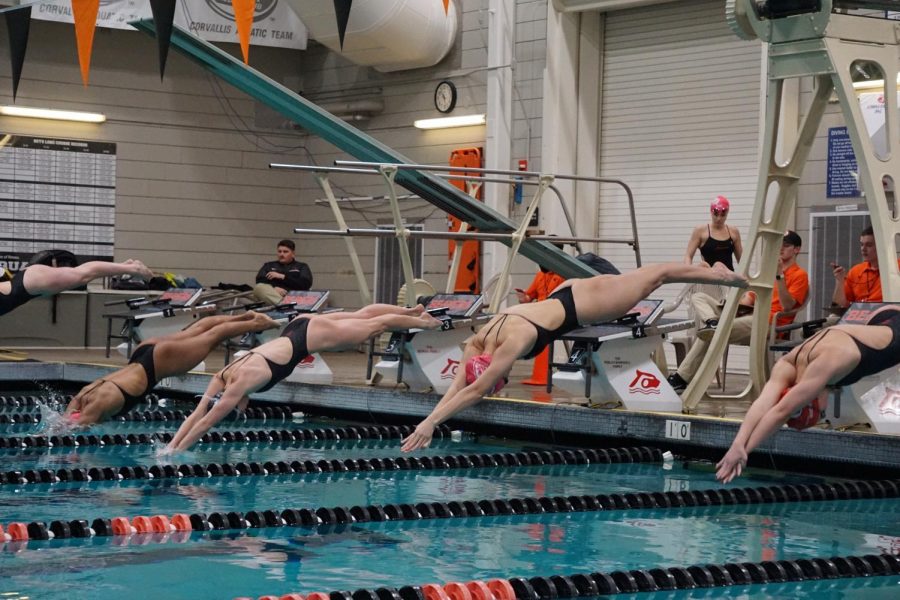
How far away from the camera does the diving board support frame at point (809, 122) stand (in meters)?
7.29

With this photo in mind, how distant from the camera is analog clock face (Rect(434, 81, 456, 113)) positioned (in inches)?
557

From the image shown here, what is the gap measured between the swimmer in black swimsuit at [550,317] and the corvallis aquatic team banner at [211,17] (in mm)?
7255

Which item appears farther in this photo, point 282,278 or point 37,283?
point 282,278

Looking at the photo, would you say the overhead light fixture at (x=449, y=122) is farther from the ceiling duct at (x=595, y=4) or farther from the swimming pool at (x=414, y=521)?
the swimming pool at (x=414, y=521)

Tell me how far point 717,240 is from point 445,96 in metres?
5.34

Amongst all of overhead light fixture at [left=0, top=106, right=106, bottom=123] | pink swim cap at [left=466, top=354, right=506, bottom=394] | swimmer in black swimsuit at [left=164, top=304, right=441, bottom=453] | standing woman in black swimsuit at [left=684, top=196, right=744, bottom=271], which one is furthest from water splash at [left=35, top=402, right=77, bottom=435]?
overhead light fixture at [left=0, top=106, right=106, bottom=123]

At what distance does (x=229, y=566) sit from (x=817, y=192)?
7699 mm

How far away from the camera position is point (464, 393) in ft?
22.4

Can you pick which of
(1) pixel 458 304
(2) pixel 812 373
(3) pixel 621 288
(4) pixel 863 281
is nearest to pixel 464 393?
(3) pixel 621 288

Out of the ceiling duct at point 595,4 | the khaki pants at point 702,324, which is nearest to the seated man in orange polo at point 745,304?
the khaki pants at point 702,324

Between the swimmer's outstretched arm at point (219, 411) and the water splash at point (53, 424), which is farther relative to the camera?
the water splash at point (53, 424)

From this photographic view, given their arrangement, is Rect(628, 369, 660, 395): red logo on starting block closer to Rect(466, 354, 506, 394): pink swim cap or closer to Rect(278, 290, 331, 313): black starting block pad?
Rect(466, 354, 506, 394): pink swim cap

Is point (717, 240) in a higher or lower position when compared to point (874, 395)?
higher

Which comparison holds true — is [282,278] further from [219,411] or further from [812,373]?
[812,373]
